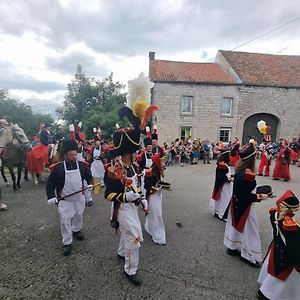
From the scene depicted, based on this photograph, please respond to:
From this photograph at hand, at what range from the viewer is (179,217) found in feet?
18.5

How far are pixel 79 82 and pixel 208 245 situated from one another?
84.8 ft

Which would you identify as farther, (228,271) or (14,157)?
(14,157)

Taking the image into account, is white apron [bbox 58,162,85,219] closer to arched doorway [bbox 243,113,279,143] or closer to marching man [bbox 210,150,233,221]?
marching man [bbox 210,150,233,221]

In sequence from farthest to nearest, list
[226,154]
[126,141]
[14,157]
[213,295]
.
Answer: [14,157] < [226,154] < [126,141] < [213,295]

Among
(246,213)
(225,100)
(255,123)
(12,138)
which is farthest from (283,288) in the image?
(255,123)

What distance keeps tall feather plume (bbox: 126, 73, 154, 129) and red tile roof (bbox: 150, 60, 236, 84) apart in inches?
601

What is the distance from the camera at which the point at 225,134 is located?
66.0ft

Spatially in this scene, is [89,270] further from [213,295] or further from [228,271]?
[228,271]

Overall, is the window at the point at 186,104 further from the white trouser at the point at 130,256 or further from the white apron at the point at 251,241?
the white trouser at the point at 130,256

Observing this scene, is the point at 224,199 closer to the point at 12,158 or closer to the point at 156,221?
the point at 156,221

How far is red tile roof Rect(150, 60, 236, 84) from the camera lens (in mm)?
18953

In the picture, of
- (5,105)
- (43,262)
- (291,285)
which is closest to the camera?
(291,285)

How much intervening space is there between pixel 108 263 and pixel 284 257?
2.47 metres

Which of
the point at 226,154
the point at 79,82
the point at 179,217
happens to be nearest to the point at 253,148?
the point at 226,154
